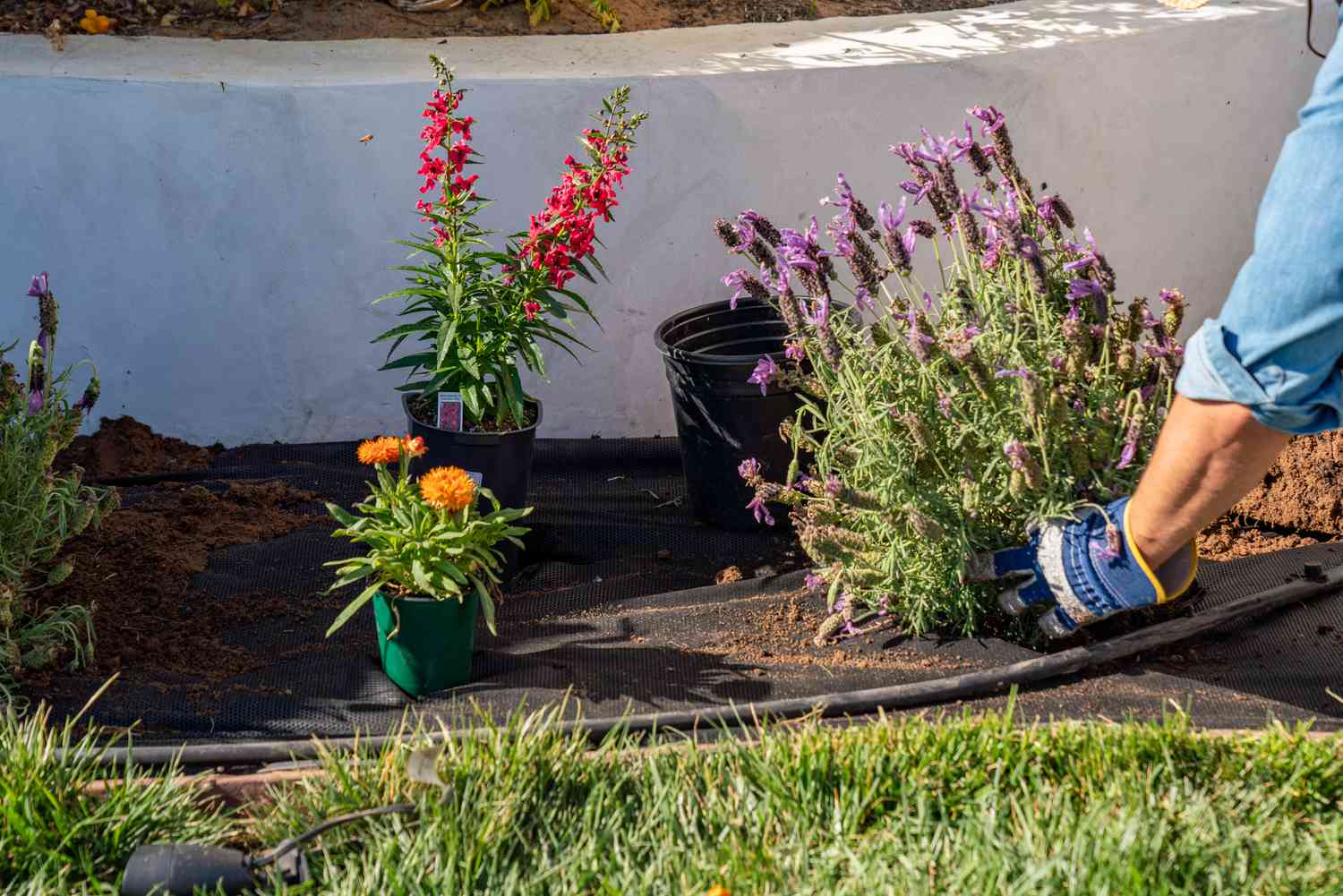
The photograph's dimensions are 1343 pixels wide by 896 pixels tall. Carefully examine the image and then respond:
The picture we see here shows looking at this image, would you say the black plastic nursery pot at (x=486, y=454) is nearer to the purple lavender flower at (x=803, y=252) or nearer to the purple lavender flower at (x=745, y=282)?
the purple lavender flower at (x=745, y=282)

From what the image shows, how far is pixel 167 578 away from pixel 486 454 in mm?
810

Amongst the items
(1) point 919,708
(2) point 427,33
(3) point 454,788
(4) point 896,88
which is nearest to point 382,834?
(3) point 454,788

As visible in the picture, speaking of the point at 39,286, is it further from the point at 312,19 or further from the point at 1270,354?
the point at 1270,354

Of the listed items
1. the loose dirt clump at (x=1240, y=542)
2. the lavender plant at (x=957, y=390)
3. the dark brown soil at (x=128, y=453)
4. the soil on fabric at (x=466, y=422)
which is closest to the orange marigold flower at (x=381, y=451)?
the soil on fabric at (x=466, y=422)

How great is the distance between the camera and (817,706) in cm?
242

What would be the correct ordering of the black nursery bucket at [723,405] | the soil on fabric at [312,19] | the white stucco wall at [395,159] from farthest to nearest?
the soil on fabric at [312,19] → the white stucco wall at [395,159] → the black nursery bucket at [723,405]

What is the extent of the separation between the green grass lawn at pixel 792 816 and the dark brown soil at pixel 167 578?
62 cm

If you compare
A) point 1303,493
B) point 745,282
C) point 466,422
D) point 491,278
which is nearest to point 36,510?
point 466,422

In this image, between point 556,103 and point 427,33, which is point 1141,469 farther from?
point 427,33

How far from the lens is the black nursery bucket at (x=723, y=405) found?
3410mm

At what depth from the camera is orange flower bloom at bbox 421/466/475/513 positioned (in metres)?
2.48

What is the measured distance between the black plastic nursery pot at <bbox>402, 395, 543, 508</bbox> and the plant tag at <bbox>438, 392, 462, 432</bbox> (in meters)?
0.02

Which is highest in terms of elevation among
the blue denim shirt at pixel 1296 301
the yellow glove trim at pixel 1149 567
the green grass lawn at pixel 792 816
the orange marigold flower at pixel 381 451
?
the blue denim shirt at pixel 1296 301

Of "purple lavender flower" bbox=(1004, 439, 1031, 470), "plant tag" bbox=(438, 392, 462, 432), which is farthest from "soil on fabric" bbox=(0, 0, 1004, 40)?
"purple lavender flower" bbox=(1004, 439, 1031, 470)
